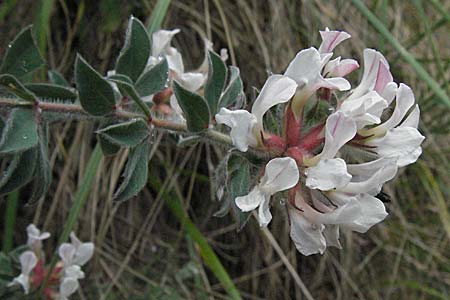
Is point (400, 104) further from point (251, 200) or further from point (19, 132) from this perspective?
point (19, 132)

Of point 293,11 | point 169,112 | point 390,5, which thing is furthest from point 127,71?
point 390,5

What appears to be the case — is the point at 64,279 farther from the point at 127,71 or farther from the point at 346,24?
the point at 346,24

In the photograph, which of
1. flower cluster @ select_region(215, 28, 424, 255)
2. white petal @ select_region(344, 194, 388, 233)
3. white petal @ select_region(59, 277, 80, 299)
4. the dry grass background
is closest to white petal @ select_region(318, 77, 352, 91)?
flower cluster @ select_region(215, 28, 424, 255)

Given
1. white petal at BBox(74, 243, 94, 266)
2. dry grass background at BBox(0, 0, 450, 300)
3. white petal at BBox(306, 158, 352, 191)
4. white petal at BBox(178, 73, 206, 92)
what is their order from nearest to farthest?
1. white petal at BBox(306, 158, 352, 191)
2. white petal at BBox(178, 73, 206, 92)
3. white petal at BBox(74, 243, 94, 266)
4. dry grass background at BBox(0, 0, 450, 300)

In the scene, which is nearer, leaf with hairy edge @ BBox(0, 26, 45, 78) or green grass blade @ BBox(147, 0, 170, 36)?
leaf with hairy edge @ BBox(0, 26, 45, 78)

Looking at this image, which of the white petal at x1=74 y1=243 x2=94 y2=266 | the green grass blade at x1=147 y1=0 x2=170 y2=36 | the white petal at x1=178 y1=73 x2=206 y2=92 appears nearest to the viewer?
the white petal at x1=178 y1=73 x2=206 y2=92

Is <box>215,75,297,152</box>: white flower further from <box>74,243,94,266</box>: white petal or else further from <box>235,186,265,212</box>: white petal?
<box>74,243,94,266</box>: white petal

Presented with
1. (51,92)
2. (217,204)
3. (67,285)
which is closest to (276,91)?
(51,92)
